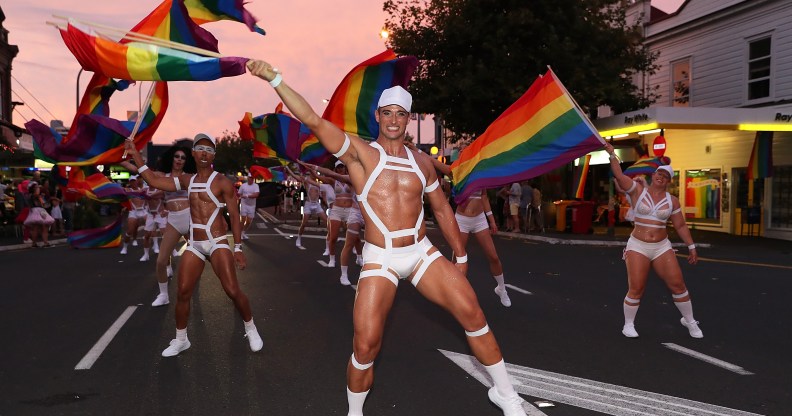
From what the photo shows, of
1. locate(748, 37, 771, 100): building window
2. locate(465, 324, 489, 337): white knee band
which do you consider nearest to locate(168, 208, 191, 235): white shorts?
locate(465, 324, 489, 337): white knee band

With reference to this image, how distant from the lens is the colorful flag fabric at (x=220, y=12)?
6090 millimetres

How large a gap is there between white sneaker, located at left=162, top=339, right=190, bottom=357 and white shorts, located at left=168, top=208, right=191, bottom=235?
3032 millimetres

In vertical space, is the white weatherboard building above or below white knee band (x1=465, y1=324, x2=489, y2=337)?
above

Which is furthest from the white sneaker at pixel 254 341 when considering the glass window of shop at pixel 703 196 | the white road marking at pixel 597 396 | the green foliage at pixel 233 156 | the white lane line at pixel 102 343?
the green foliage at pixel 233 156

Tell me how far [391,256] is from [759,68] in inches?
926

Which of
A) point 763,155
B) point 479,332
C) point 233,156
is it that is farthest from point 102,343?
point 233,156

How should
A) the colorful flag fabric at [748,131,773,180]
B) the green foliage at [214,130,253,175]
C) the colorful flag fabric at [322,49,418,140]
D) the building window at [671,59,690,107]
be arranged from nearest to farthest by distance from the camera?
the colorful flag fabric at [322,49,418,140]
the colorful flag fabric at [748,131,773,180]
the building window at [671,59,690,107]
the green foliage at [214,130,253,175]

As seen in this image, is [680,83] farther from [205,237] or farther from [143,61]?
[143,61]

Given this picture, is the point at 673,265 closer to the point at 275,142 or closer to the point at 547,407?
the point at 547,407

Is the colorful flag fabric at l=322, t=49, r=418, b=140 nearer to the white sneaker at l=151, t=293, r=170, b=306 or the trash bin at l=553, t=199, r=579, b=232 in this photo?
the white sneaker at l=151, t=293, r=170, b=306

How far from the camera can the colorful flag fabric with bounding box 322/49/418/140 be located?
25.9ft

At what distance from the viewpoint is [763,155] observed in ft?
70.2

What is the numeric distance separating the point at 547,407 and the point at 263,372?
238 cm

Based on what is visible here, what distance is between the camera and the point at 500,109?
26.1 metres
